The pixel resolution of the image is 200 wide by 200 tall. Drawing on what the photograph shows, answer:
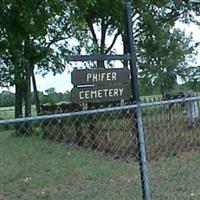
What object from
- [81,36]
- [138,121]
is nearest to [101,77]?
[138,121]

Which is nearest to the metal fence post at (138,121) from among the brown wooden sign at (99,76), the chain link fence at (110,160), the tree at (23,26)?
the brown wooden sign at (99,76)

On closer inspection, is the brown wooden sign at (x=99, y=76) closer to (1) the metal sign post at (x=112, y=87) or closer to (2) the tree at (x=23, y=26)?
(1) the metal sign post at (x=112, y=87)

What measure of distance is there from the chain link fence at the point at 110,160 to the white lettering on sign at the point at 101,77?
3.27ft

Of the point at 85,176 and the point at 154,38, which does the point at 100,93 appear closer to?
the point at 85,176

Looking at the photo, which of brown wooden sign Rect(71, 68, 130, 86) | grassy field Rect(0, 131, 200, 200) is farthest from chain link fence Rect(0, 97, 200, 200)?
brown wooden sign Rect(71, 68, 130, 86)

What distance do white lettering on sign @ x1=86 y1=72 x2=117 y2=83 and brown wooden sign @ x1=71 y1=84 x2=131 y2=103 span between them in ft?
0.27

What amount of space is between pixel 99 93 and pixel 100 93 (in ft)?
0.04

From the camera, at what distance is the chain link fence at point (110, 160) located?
279 inches

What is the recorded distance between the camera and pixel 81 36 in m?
22.1

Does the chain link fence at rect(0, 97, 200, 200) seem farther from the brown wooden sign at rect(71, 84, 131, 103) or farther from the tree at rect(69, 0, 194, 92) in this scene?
the tree at rect(69, 0, 194, 92)

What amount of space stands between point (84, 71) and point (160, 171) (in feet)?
12.0

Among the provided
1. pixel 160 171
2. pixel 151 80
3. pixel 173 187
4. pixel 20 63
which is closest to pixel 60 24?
pixel 20 63

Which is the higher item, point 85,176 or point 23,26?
point 23,26

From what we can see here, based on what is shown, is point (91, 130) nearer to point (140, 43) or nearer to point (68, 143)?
point (68, 143)
